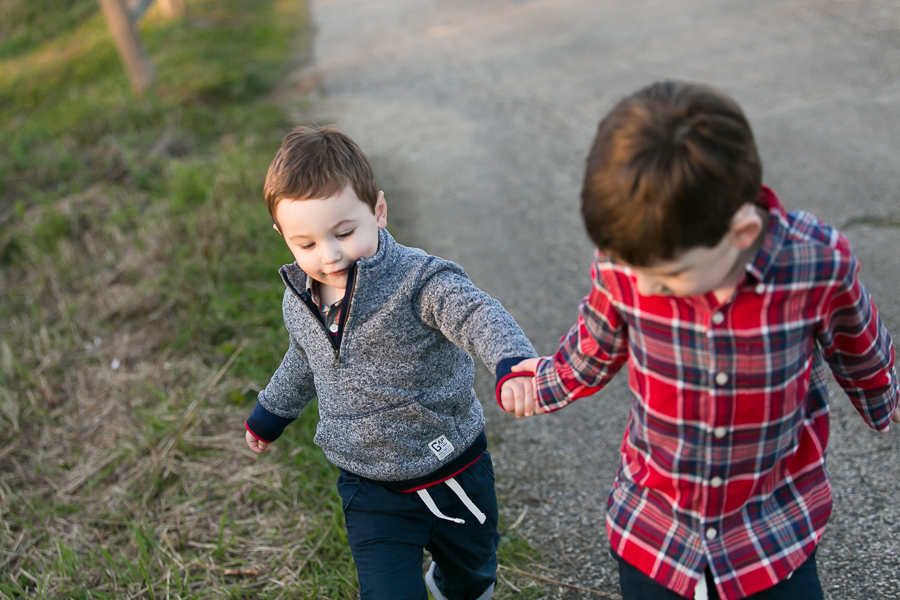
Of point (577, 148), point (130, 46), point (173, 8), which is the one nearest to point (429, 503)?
point (577, 148)

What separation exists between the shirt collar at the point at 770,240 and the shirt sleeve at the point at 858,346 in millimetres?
115

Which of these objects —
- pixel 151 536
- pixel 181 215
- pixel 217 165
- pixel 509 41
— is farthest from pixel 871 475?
pixel 509 41

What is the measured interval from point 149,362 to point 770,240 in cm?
343

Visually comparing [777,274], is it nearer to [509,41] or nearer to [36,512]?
[36,512]

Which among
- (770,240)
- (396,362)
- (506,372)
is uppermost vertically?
(770,240)

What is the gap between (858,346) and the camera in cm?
150

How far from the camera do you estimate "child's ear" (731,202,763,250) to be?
1331 mm

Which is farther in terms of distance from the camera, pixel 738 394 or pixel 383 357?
Answer: pixel 383 357

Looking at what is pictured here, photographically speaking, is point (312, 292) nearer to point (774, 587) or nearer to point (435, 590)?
point (435, 590)

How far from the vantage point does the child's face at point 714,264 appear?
1329 mm

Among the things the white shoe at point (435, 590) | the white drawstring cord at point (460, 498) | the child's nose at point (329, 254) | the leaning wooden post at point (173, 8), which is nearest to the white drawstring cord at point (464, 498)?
the white drawstring cord at point (460, 498)

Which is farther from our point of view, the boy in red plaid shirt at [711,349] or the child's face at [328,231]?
the child's face at [328,231]

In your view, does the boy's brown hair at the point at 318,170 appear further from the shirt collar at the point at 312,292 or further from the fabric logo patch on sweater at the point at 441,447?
the fabric logo patch on sweater at the point at 441,447

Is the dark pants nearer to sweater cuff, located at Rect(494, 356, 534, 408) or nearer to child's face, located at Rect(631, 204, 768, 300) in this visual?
sweater cuff, located at Rect(494, 356, 534, 408)
